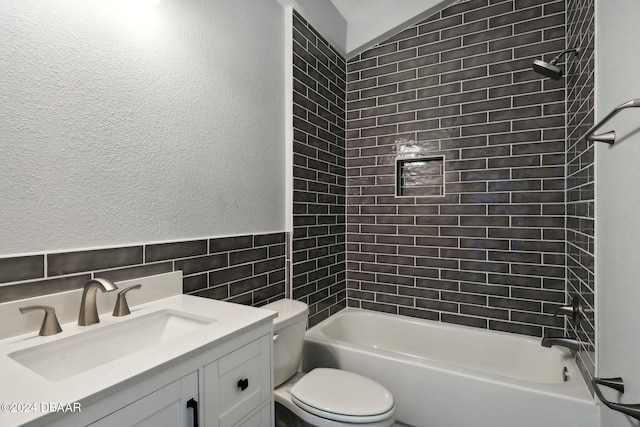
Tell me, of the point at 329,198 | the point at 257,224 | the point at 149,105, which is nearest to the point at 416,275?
the point at 329,198

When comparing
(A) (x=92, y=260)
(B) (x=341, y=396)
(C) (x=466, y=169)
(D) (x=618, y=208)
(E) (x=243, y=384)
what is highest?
(C) (x=466, y=169)

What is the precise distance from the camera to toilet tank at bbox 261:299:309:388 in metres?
1.67

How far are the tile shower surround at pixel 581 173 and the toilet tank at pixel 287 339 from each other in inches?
52.3

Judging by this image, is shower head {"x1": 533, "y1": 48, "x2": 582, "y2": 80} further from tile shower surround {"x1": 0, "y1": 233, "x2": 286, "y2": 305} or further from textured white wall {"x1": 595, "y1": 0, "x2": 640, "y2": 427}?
tile shower surround {"x1": 0, "y1": 233, "x2": 286, "y2": 305}

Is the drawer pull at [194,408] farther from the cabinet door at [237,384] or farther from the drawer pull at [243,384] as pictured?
the drawer pull at [243,384]

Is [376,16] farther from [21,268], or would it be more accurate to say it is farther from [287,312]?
[21,268]

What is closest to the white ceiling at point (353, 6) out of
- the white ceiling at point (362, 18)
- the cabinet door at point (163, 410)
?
the white ceiling at point (362, 18)

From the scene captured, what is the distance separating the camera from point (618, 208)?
1.07 meters

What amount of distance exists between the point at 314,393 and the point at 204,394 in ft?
2.68

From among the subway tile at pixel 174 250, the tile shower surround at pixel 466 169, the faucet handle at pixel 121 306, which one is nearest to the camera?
the faucet handle at pixel 121 306

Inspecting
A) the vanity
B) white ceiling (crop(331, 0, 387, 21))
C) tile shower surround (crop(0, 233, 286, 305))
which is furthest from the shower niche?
the vanity

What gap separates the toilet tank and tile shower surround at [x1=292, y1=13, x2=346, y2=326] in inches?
14.8

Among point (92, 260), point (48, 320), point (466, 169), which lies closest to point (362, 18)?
point (466, 169)

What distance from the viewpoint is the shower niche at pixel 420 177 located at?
8.32 feet
